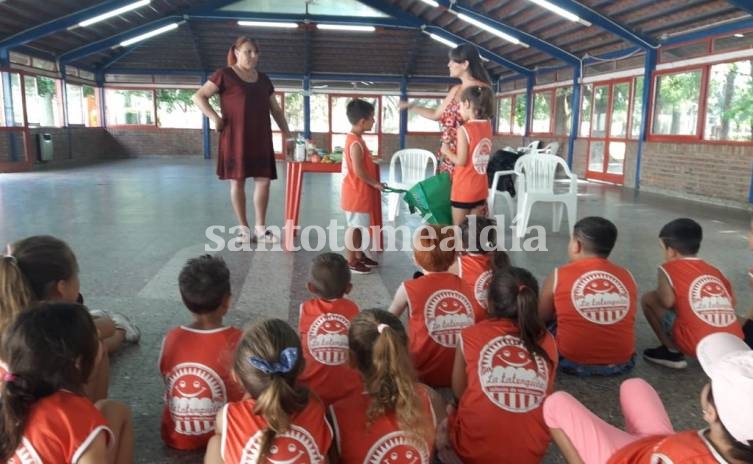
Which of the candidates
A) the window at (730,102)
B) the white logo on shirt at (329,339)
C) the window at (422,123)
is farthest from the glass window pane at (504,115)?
the white logo on shirt at (329,339)

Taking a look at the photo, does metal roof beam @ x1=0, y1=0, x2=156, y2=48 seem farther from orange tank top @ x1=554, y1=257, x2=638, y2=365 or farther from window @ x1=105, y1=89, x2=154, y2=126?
orange tank top @ x1=554, y1=257, x2=638, y2=365

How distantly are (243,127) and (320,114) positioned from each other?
46.9 ft

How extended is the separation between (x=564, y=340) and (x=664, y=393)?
43 centimetres

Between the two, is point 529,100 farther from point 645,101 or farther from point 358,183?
point 358,183

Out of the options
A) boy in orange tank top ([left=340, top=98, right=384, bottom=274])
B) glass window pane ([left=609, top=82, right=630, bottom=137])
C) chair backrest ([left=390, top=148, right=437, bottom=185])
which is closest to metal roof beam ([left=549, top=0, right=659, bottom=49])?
glass window pane ([left=609, top=82, right=630, bottom=137])

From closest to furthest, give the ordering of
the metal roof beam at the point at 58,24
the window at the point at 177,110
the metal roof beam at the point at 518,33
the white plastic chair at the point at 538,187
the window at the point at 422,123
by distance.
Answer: the white plastic chair at the point at 538,187
the metal roof beam at the point at 58,24
the metal roof beam at the point at 518,33
the window at the point at 177,110
the window at the point at 422,123

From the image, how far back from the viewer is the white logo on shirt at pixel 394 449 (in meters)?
1.37

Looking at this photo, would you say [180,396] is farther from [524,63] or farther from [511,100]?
[511,100]

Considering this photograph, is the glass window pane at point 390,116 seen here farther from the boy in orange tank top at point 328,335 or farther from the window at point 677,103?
the boy in orange tank top at point 328,335

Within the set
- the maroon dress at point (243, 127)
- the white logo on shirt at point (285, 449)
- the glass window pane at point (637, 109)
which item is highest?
the glass window pane at point (637, 109)

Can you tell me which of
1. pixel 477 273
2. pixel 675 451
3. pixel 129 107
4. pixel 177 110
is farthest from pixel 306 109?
pixel 675 451

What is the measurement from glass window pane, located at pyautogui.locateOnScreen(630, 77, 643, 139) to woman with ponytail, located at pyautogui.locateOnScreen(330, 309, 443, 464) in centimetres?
1054

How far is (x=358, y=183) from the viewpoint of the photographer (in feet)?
11.8

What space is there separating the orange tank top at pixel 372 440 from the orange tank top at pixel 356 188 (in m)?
2.30
